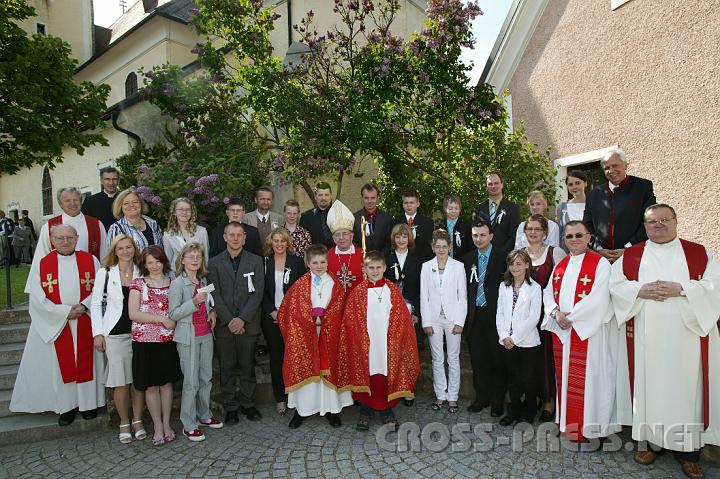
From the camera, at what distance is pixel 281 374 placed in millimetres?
5156

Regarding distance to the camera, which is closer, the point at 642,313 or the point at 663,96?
the point at 642,313

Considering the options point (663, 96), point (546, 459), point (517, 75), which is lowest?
point (546, 459)

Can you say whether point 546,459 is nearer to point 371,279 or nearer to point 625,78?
point 371,279

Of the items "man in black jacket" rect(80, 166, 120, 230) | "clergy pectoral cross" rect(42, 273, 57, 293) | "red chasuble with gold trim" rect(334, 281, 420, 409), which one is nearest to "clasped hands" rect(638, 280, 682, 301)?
"red chasuble with gold trim" rect(334, 281, 420, 409)

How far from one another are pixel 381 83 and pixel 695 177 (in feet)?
15.6

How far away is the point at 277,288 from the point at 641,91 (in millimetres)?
6676

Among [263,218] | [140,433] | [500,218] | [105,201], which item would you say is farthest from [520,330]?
[105,201]

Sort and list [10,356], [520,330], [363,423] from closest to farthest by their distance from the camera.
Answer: [520,330]
[363,423]
[10,356]

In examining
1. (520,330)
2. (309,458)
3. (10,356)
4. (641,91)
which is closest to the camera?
(309,458)

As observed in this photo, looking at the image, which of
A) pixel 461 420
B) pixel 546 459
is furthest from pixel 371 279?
pixel 546 459

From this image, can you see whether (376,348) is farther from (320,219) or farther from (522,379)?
(320,219)

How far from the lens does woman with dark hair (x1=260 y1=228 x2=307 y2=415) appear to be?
515 centimetres

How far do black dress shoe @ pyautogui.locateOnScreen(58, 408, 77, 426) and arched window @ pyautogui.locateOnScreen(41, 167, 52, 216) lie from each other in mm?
21824

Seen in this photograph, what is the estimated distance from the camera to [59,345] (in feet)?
16.0
